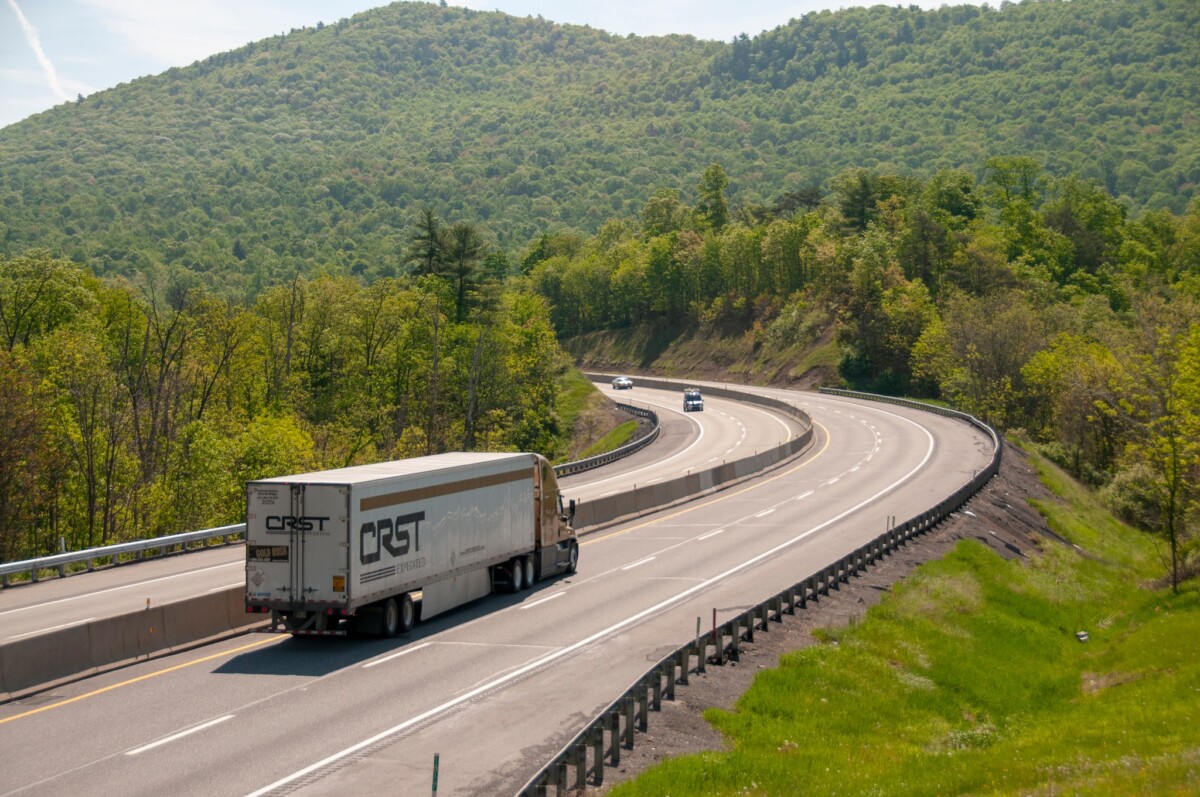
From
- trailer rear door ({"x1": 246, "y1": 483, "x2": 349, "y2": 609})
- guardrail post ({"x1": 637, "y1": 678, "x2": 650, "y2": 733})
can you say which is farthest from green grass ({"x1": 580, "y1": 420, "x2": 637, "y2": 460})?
guardrail post ({"x1": 637, "y1": 678, "x2": 650, "y2": 733})

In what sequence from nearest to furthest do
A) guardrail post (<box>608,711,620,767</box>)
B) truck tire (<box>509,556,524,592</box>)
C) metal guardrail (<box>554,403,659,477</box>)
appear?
guardrail post (<box>608,711,620,767</box>) < truck tire (<box>509,556,524,592</box>) < metal guardrail (<box>554,403,659,477</box>)

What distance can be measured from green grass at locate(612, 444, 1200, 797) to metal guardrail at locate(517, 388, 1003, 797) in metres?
0.75

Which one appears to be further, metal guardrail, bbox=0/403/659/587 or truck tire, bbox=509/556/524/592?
metal guardrail, bbox=0/403/659/587

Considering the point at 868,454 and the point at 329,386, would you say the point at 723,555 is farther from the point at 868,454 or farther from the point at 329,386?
the point at 329,386

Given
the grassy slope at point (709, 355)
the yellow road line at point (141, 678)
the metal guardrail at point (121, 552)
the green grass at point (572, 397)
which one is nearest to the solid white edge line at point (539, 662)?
the yellow road line at point (141, 678)

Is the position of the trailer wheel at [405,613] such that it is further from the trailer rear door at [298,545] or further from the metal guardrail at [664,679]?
the metal guardrail at [664,679]

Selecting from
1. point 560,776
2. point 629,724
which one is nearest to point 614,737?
point 629,724

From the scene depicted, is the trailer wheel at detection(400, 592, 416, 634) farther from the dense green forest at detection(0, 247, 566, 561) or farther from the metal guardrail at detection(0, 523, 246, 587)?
the dense green forest at detection(0, 247, 566, 561)

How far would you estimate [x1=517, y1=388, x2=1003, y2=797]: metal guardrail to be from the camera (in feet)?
48.9

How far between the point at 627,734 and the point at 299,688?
6067 mm

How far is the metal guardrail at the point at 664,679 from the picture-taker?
14.9 m

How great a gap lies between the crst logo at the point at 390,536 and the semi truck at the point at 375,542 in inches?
0.8

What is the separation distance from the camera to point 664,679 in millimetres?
20312

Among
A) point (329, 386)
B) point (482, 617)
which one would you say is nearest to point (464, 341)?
point (329, 386)
